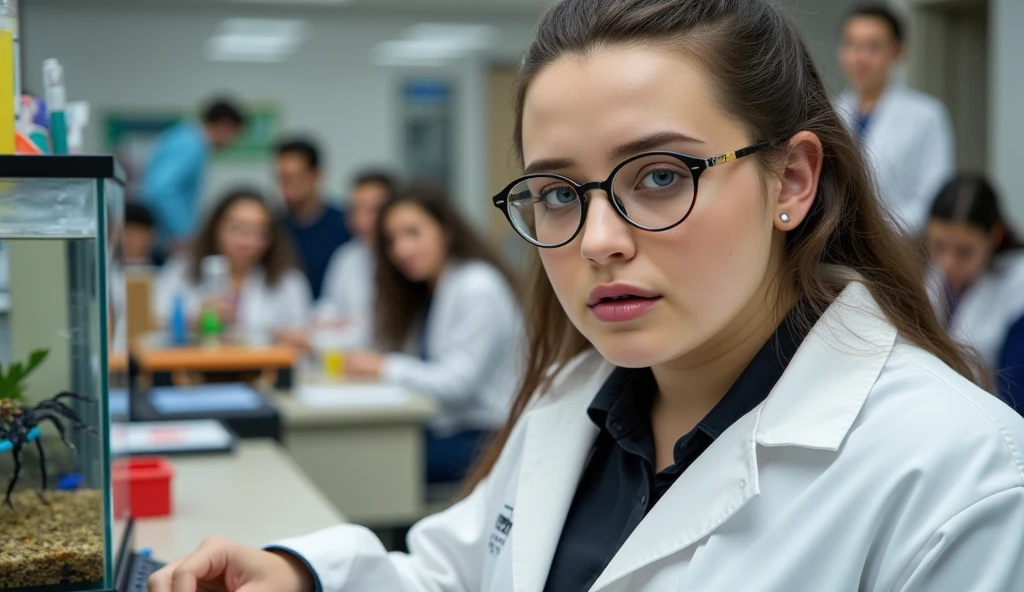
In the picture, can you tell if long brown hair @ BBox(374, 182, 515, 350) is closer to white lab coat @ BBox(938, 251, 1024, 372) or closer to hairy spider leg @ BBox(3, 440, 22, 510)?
white lab coat @ BBox(938, 251, 1024, 372)

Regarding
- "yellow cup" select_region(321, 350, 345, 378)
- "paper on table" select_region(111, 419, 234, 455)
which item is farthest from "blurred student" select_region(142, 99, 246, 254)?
"paper on table" select_region(111, 419, 234, 455)

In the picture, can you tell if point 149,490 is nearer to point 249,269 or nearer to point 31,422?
point 31,422

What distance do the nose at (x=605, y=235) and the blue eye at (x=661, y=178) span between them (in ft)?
0.14

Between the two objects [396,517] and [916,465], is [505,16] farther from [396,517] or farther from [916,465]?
[916,465]

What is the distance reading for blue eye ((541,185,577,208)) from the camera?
3.34ft

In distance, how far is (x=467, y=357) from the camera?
11.0 feet

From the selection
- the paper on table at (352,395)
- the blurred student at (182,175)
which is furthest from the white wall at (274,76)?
the paper on table at (352,395)

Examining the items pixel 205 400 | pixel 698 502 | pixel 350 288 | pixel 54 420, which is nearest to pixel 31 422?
pixel 54 420

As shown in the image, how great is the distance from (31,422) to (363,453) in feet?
5.85

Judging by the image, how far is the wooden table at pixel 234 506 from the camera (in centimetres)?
147

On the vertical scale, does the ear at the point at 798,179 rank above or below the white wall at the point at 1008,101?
below

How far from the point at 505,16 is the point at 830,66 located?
807 cm

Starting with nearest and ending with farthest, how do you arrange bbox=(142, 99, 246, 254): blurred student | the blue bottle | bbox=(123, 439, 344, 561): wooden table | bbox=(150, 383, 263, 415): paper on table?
1. bbox=(123, 439, 344, 561): wooden table
2. bbox=(150, 383, 263, 415): paper on table
3. the blue bottle
4. bbox=(142, 99, 246, 254): blurred student

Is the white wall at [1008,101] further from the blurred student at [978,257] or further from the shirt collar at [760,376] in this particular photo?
the shirt collar at [760,376]
